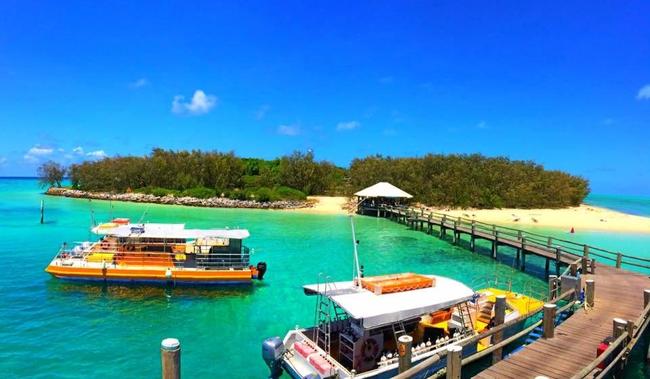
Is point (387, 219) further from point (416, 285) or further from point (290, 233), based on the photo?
point (416, 285)

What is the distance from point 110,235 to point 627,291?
Result: 25.5 meters

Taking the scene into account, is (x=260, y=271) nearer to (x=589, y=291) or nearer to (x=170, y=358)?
(x=589, y=291)

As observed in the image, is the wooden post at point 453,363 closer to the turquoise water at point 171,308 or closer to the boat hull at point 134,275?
the turquoise water at point 171,308

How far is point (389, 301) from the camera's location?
1145cm

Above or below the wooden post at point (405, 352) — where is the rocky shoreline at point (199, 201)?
above

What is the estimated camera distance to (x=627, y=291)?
1686cm

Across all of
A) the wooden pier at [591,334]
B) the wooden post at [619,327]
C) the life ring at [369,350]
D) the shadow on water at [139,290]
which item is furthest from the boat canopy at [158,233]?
the wooden post at [619,327]

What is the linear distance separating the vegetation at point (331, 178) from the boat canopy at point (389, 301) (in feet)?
170

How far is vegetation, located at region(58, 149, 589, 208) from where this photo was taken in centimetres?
6322

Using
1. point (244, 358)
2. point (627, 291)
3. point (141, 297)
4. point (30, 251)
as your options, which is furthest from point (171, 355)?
point (30, 251)

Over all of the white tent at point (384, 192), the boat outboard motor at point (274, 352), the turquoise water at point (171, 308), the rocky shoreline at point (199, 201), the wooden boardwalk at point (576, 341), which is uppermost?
the white tent at point (384, 192)

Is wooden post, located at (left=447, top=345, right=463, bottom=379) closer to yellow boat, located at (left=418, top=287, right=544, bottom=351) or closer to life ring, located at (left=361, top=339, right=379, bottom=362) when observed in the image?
life ring, located at (left=361, top=339, right=379, bottom=362)

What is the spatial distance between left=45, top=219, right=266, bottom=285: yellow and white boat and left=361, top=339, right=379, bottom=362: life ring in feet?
36.8

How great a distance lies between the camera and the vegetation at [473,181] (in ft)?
205
